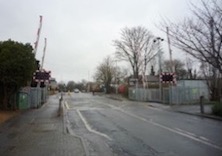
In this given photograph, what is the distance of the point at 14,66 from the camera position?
30297 millimetres

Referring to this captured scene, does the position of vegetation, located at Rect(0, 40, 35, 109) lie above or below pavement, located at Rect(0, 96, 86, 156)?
above

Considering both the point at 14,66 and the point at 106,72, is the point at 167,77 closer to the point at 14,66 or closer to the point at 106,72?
the point at 14,66

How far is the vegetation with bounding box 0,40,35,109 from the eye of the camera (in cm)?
3008

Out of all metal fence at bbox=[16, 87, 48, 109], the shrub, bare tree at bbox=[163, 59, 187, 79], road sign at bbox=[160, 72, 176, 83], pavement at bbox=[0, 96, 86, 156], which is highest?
bare tree at bbox=[163, 59, 187, 79]

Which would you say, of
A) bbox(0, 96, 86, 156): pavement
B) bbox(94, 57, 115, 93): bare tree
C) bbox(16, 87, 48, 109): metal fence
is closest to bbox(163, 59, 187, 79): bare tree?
bbox(94, 57, 115, 93): bare tree

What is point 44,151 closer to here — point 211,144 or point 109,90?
point 211,144

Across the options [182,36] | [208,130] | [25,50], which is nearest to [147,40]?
[25,50]

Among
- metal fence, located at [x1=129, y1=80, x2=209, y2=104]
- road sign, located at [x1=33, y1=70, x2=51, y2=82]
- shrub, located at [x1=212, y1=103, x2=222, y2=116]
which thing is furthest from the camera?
metal fence, located at [x1=129, y1=80, x2=209, y2=104]

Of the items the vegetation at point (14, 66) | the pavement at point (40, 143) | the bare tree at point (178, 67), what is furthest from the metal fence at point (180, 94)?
the bare tree at point (178, 67)

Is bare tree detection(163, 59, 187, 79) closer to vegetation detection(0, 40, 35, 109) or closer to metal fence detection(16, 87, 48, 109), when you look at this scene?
metal fence detection(16, 87, 48, 109)

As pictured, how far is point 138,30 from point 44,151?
7255cm

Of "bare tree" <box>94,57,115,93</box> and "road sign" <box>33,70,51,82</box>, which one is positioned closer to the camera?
"road sign" <box>33,70,51,82</box>

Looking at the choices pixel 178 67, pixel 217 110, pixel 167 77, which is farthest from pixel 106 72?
pixel 217 110

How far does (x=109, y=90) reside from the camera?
10650 centimetres
